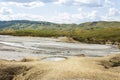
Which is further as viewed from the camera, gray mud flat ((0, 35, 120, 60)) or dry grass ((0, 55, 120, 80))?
gray mud flat ((0, 35, 120, 60))

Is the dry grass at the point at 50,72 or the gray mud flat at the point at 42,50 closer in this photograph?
the dry grass at the point at 50,72

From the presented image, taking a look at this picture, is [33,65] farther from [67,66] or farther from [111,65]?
[111,65]

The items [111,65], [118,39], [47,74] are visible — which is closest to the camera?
[47,74]

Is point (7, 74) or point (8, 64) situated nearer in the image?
point (7, 74)

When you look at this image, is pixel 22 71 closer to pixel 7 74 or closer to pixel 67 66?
pixel 7 74

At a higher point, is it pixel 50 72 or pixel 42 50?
pixel 50 72

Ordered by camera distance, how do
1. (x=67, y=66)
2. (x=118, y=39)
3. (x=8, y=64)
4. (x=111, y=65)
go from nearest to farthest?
(x=67, y=66), (x=8, y=64), (x=111, y=65), (x=118, y=39)

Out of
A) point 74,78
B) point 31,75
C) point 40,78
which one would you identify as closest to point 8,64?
point 31,75

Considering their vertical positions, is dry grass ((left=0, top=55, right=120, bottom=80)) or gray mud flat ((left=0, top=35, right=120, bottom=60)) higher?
dry grass ((left=0, top=55, right=120, bottom=80))

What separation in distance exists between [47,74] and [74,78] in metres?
3.17

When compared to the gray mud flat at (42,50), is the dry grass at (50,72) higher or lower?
higher

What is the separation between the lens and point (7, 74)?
111 ft

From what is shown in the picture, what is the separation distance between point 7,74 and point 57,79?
324 inches

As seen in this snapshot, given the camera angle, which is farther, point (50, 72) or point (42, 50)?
point (42, 50)
